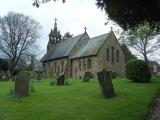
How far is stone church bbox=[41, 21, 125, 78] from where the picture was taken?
53.0 metres

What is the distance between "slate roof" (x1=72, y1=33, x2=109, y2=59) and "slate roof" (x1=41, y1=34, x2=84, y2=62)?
9.85 feet

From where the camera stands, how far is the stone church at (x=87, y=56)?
2088 inches

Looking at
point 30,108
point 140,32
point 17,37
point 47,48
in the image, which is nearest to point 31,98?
point 30,108

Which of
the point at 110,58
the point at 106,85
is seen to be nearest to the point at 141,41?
the point at 110,58

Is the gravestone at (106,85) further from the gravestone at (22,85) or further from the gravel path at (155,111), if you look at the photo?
the gravestone at (22,85)

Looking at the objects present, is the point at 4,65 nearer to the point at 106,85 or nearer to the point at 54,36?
the point at 54,36

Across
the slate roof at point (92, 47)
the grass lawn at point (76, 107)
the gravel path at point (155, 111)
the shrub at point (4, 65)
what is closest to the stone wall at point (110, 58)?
the slate roof at point (92, 47)

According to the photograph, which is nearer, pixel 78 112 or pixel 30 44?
pixel 78 112

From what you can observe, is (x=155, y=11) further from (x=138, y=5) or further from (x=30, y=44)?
(x=30, y=44)

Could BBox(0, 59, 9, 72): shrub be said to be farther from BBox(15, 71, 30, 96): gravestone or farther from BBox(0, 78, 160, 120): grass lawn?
BBox(0, 78, 160, 120): grass lawn

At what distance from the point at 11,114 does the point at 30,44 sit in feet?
186

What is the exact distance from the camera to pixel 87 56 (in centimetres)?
5459

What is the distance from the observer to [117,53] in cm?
5569

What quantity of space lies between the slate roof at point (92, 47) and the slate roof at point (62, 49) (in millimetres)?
3003
